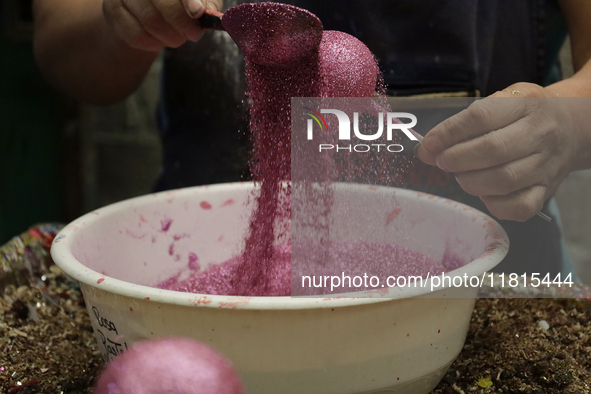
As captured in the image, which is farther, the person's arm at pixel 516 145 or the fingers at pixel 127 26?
the fingers at pixel 127 26

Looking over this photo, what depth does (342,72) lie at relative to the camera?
26.1 inches

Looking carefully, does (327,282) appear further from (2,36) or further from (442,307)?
(2,36)

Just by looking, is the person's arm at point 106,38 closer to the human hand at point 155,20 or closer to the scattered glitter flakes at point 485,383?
the human hand at point 155,20

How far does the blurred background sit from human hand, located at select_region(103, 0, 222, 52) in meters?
0.83

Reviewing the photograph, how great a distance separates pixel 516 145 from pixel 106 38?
703mm

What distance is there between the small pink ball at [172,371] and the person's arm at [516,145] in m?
0.33

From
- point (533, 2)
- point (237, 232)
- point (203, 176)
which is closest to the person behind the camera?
point (533, 2)

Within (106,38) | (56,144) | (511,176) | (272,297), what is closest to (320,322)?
(272,297)

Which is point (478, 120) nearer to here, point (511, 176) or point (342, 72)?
point (511, 176)

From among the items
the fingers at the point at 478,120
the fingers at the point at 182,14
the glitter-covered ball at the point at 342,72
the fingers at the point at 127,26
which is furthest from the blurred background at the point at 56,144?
the fingers at the point at 478,120

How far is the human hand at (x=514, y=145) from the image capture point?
1.79ft

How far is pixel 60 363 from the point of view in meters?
0.68

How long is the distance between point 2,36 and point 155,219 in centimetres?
95

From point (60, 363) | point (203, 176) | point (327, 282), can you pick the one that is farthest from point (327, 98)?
point (203, 176)
